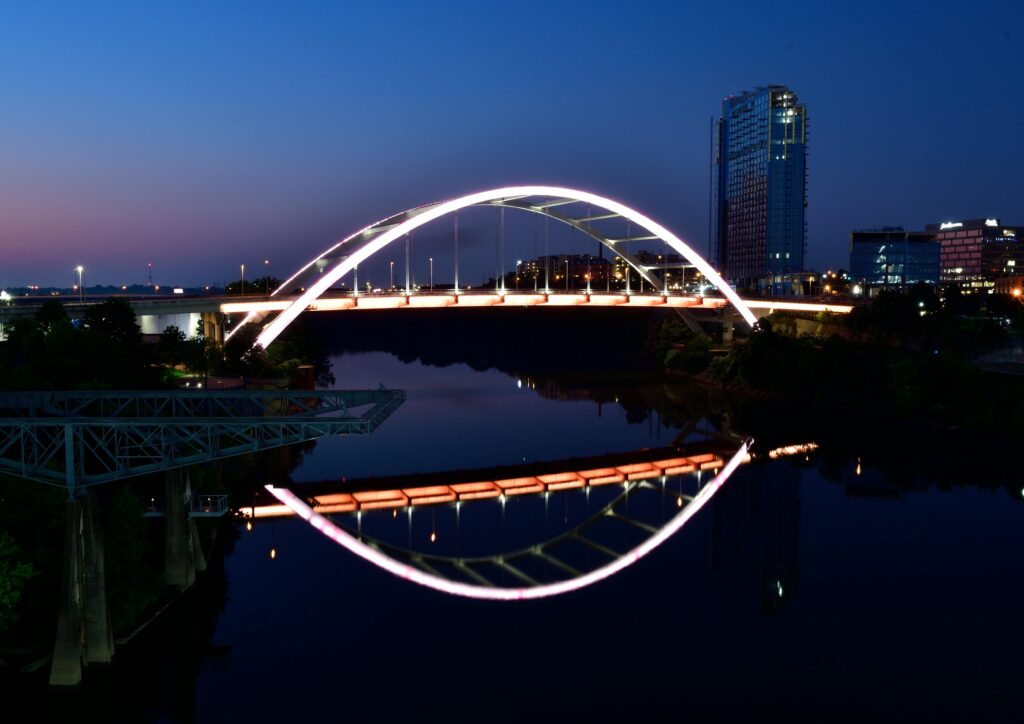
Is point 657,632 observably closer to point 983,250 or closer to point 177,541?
point 177,541

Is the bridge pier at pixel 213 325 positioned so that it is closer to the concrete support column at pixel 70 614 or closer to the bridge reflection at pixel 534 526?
the bridge reflection at pixel 534 526

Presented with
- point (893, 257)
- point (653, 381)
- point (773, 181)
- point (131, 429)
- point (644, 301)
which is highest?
point (773, 181)

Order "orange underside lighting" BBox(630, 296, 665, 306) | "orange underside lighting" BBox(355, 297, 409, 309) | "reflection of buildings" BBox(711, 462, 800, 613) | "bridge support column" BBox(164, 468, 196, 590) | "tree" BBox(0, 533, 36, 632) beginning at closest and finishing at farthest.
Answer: "tree" BBox(0, 533, 36, 632) → "bridge support column" BBox(164, 468, 196, 590) → "reflection of buildings" BBox(711, 462, 800, 613) → "orange underside lighting" BBox(355, 297, 409, 309) → "orange underside lighting" BBox(630, 296, 665, 306)

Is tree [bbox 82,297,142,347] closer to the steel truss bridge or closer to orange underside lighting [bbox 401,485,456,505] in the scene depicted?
orange underside lighting [bbox 401,485,456,505]

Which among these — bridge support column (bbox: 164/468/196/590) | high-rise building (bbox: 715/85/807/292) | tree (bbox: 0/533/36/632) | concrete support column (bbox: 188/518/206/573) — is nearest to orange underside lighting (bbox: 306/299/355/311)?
concrete support column (bbox: 188/518/206/573)

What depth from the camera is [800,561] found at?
720 inches

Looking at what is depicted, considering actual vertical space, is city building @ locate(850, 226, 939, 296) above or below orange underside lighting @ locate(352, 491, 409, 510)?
above

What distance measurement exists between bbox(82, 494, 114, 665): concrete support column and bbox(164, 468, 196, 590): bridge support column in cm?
227

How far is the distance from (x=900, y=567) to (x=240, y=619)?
1279cm

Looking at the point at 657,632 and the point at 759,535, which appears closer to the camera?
the point at 657,632

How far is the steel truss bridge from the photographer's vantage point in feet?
39.6

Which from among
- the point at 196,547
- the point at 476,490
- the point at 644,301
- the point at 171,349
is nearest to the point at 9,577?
the point at 196,547

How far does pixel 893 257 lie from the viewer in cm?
10181

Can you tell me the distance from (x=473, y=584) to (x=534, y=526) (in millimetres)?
4041
